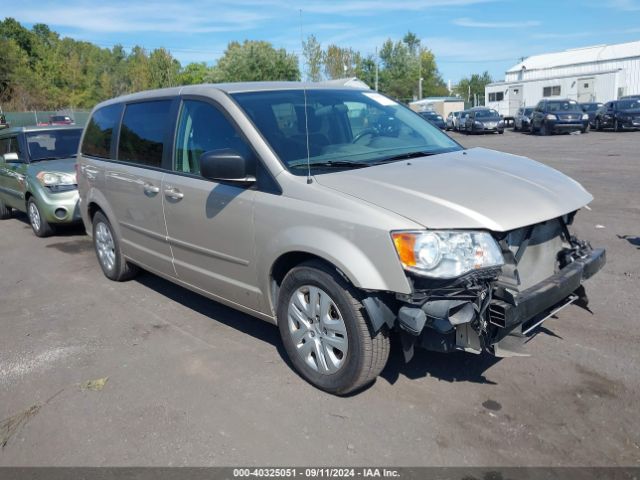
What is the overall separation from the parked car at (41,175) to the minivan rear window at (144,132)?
11.5 feet

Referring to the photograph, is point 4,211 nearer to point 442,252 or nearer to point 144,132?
point 144,132

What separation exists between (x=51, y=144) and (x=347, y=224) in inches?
313

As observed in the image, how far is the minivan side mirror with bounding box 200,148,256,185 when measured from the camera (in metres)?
3.71

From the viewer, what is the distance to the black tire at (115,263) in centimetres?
592

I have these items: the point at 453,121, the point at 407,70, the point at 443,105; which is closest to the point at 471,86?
the point at 407,70

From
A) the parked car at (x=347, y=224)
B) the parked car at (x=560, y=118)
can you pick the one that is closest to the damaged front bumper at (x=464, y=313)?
the parked car at (x=347, y=224)

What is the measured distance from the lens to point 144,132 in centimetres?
517

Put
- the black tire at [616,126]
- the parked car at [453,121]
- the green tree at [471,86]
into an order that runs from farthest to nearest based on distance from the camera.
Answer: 1. the green tree at [471,86]
2. the parked car at [453,121]
3. the black tire at [616,126]

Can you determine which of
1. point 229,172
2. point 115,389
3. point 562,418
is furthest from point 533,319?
point 115,389

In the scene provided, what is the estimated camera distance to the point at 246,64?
48.1 m

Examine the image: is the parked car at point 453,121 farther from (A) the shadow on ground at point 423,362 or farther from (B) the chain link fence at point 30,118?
(A) the shadow on ground at point 423,362

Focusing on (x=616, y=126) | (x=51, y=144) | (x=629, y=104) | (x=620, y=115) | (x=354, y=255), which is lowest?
(x=616, y=126)

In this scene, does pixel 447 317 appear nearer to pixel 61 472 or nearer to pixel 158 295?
pixel 61 472

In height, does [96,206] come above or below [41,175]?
below
